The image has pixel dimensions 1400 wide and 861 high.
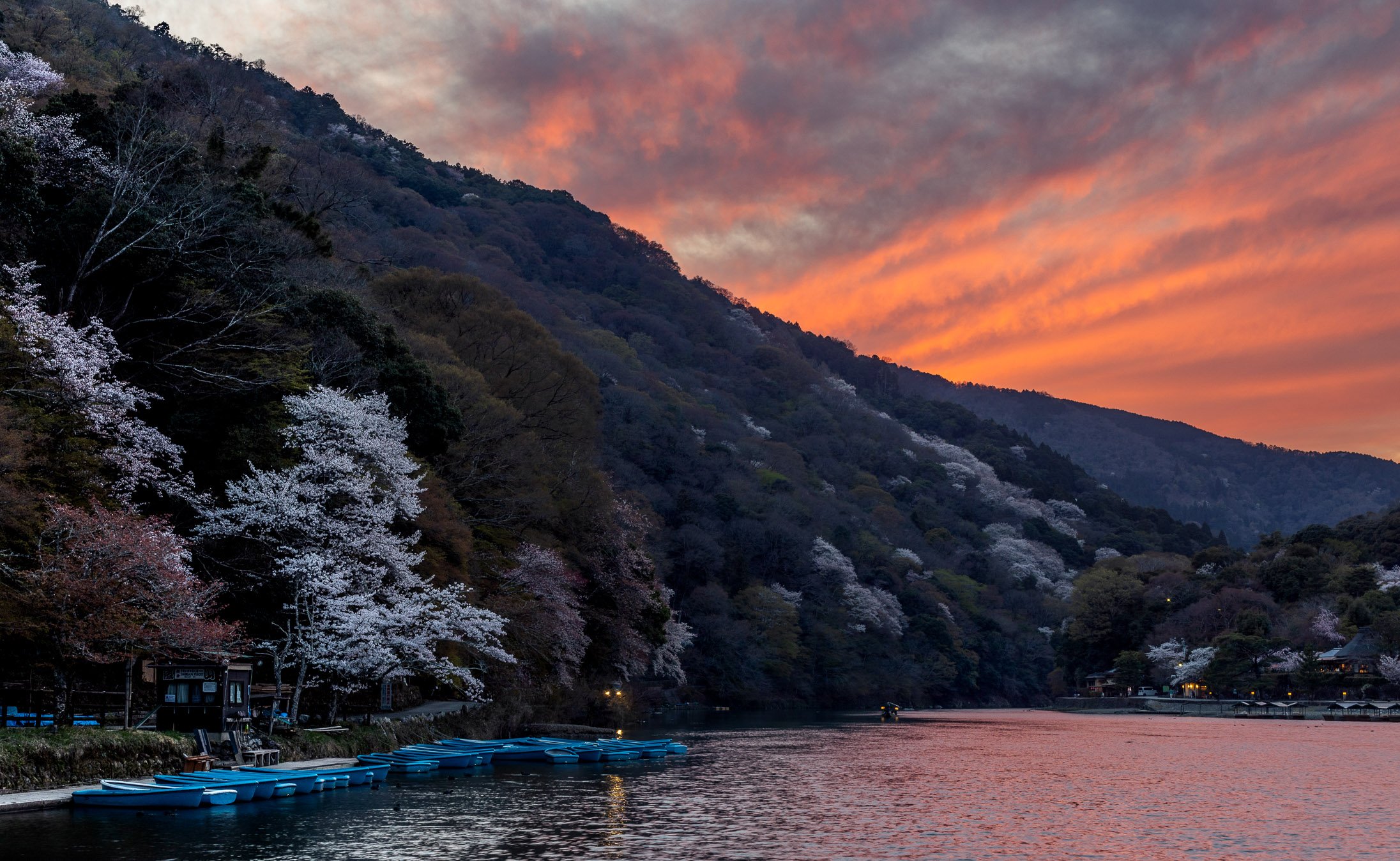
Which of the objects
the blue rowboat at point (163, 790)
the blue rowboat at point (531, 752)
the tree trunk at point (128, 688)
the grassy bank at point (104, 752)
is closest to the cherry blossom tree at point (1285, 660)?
the blue rowboat at point (531, 752)

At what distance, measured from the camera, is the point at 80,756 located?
101 ft

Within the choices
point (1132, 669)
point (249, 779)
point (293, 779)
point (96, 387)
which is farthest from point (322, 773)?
point (1132, 669)

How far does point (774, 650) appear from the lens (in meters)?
113

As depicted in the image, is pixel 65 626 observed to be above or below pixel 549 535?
below

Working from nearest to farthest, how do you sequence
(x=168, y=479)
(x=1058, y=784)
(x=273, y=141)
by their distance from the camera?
(x=168, y=479) → (x=1058, y=784) → (x=273, y=141)

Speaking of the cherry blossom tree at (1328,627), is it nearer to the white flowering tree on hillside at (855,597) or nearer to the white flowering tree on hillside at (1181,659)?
the white flowering tree on hillside at (1181,659)

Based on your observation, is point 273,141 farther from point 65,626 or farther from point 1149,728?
point 1149,728

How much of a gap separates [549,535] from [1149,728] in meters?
48.9

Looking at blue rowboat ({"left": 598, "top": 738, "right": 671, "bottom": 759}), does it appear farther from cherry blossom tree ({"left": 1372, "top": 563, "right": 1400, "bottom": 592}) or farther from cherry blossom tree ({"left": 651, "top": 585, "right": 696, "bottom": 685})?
cherry blossom tree ({"left": 1372, "top": 563, "right": 1400, "bottom": 592})

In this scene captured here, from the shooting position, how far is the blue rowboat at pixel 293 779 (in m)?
32.5

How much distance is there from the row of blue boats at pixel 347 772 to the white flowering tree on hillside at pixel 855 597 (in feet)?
250

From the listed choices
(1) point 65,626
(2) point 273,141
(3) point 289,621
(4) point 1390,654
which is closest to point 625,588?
(3) point 289,621

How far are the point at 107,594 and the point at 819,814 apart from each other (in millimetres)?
20893

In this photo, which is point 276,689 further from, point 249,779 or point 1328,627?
point 1328,627
